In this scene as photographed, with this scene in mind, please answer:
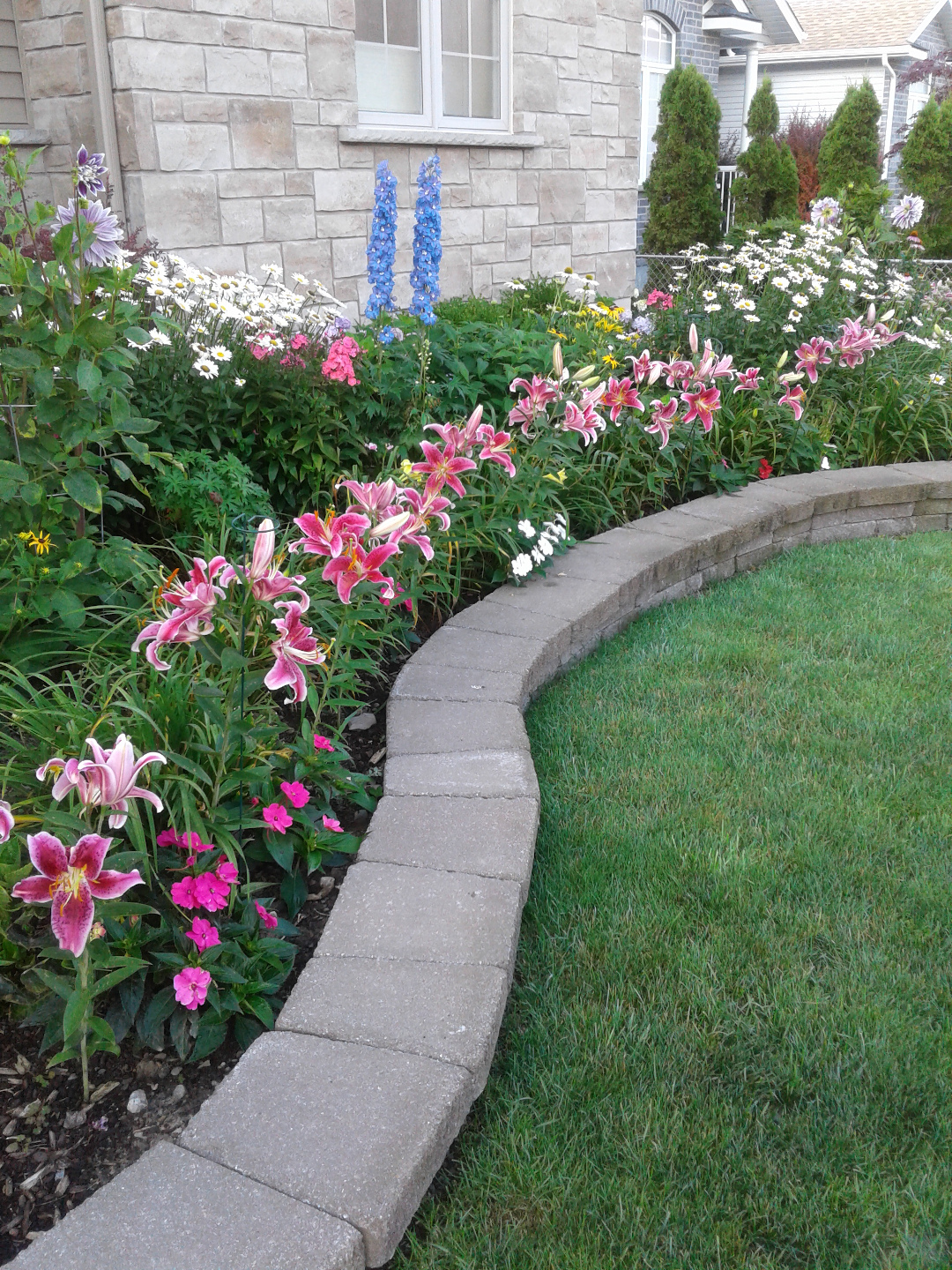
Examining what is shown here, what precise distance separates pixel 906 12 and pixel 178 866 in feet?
72.1

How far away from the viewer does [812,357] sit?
436cm

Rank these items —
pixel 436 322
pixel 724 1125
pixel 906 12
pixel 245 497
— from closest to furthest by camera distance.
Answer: pixel 724 1125
pixel 245 497
pixel 436 322
pixel 906 12

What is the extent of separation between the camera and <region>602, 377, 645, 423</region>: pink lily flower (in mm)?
3668

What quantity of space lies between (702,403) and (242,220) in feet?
8.29

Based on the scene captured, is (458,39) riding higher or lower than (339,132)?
higher

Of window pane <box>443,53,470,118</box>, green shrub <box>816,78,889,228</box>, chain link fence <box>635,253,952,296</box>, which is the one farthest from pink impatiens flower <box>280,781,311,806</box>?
green shrub <box>816,78,889,228</box>

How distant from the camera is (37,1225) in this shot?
131 cm

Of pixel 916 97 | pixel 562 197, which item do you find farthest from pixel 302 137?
pixel 916 97

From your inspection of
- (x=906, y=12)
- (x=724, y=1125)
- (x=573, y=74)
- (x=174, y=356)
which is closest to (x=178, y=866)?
(x=724, y=1125)

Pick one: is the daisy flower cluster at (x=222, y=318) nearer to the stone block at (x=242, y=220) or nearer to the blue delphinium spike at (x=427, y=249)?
the blue delphinium spike at (x=427, y=249)

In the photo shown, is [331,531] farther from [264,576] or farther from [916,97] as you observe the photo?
[916,97]

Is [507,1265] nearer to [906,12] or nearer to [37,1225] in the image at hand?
[37,1225]

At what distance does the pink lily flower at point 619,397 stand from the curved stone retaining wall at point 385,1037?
3.83ft

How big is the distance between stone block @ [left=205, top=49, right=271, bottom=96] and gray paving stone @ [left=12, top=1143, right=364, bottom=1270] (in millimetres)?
4774
